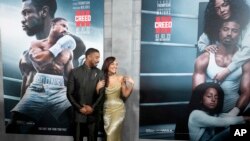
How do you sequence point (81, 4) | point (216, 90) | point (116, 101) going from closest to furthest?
point (116, 101) < point (216, 90) < point (81, 4)

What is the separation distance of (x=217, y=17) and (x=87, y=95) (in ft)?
7.91

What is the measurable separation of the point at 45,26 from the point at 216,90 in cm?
313

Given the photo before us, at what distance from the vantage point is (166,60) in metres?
5.17

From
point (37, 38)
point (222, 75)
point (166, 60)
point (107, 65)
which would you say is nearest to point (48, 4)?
point (37, 38)

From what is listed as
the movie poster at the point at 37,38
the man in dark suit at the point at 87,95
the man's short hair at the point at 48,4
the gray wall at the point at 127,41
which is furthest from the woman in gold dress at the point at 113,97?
the man's short hair at the point at 48,4

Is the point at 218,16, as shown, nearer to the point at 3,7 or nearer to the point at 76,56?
the point at 76,56

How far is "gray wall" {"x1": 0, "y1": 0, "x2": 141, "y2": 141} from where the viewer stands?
5.20m

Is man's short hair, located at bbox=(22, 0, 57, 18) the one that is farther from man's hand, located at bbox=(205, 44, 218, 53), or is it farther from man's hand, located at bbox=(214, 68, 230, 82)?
man's hand, located at bbox=(214, 68, 230, 82)

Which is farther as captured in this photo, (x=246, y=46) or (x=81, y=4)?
(x=81, y=4)

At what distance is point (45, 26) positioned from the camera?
5512 mm

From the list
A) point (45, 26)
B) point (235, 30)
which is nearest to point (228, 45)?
point (235, 30)

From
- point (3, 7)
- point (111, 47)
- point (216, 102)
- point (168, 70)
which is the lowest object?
point (216, 102)

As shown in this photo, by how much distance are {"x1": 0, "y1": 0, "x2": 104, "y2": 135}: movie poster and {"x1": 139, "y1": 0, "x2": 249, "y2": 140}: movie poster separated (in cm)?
84

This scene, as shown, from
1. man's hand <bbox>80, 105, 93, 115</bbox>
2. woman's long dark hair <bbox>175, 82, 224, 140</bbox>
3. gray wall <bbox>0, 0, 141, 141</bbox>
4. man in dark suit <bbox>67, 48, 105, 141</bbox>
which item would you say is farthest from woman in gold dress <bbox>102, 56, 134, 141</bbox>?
woman's long dark hair <bbox>175, 82, 224, 140</bbox>
